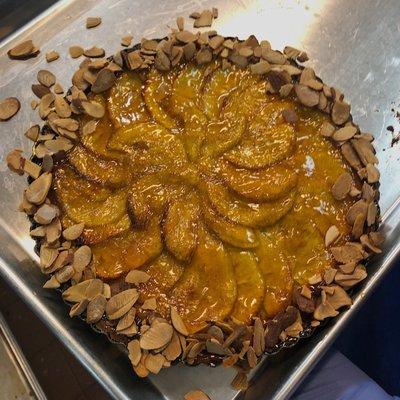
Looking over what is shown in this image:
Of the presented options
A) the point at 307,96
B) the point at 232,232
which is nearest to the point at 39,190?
the point at 232,232

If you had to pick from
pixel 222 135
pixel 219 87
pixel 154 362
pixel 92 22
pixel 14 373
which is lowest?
pixel 14 373

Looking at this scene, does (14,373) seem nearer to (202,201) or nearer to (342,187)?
(202,201)

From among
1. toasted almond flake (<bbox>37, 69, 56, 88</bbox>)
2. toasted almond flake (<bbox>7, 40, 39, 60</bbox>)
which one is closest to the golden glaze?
toasted almond flake (<bbox>37, 69, 56, 88</bbox>)

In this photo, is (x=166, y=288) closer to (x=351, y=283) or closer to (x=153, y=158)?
(x=153, y=158)

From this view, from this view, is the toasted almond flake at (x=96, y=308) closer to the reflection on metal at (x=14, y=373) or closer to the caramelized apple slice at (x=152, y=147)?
the caramelized apple slice at (x=152, y=147)

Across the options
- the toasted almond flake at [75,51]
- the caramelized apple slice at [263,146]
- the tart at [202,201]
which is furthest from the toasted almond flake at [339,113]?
the toasted almond flake at [75,51]
